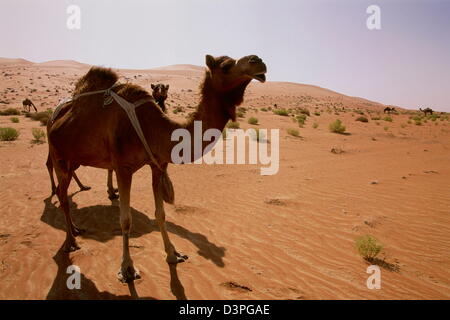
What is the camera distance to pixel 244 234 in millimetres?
5309

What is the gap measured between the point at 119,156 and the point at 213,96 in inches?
57.1

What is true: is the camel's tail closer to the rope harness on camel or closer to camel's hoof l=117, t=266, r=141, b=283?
the rope harness on camel

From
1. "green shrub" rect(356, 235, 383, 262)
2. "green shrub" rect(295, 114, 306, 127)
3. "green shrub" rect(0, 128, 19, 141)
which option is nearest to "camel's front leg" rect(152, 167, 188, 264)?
"green shrub" rect(356, 235, 383, 262)

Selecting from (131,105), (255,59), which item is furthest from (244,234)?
(255,59)

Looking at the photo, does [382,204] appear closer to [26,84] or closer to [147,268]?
[147,268]

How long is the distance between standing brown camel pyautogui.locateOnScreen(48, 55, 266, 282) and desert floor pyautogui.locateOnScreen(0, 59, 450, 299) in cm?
47

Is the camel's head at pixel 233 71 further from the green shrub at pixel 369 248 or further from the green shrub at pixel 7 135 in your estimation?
the green shrub at pixel 7 135

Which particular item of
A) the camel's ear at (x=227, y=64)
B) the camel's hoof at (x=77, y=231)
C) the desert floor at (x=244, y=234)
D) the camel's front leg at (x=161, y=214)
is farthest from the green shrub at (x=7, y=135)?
the camel's ear at (x=227, y=64)

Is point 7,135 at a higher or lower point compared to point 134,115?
lower

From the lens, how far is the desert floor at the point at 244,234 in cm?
374

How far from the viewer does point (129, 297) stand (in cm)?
348

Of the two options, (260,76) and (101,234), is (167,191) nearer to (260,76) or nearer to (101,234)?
(101,234)

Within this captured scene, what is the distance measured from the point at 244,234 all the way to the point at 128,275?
2.23 m

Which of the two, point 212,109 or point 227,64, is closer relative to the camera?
point 227,64
